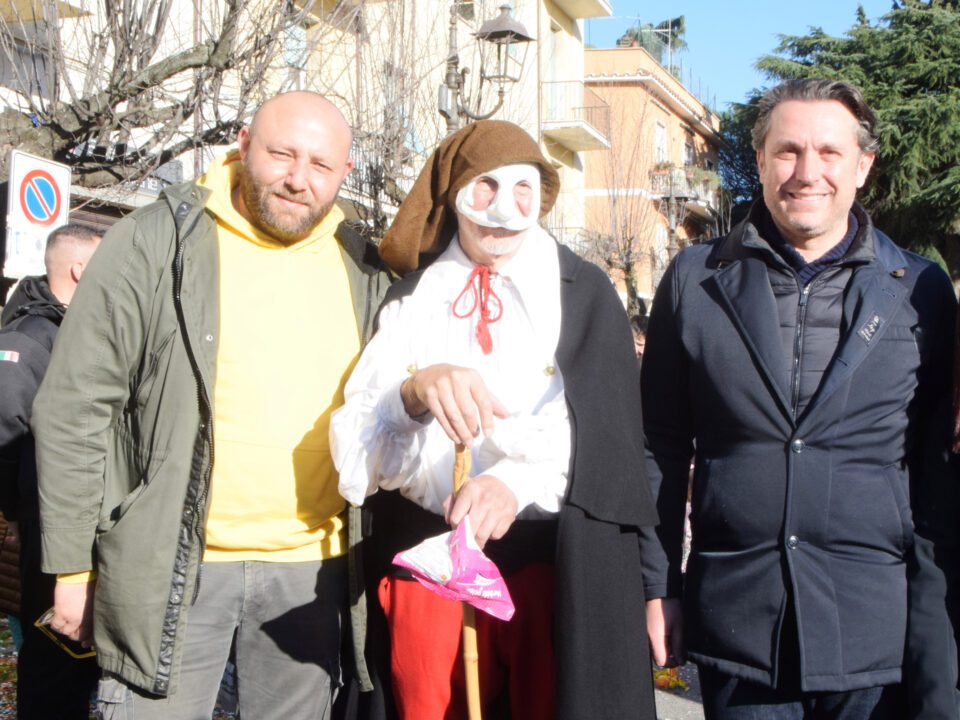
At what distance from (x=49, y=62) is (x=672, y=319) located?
601 centimetres

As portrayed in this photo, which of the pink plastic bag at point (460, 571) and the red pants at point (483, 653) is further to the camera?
the red pants at point (483, 653)

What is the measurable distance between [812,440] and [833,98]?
0.87 meters

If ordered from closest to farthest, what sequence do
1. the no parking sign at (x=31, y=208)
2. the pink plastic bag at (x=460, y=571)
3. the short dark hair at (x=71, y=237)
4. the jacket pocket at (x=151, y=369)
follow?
the pink plastic bag at (x=460, y=571) → the jacket pocket at (x=151, y=369) → the short dark hair at (x=71, y=237) → the no parking sign at (x=31, y=208)

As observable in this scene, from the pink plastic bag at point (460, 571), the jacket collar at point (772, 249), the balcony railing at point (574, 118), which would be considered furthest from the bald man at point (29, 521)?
the balcony railing at point (574, 118)

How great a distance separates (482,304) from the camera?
276 cm

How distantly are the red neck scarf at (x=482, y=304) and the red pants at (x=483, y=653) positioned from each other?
23.2 inches

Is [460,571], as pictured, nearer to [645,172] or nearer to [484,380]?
[484,380]

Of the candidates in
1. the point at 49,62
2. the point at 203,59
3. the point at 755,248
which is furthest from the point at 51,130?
the point at 755,248

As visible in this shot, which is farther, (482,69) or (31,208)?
(482,69)

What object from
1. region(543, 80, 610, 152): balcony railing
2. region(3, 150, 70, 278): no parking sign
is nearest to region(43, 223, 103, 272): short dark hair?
region(3, 150, 70, 278): no parking sign

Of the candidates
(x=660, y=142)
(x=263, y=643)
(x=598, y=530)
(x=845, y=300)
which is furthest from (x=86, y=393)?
(x=660, y=142)

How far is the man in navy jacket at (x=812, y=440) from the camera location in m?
2.54

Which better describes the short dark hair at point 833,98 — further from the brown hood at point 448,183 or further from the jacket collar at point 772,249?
the brown hood at point 448,183

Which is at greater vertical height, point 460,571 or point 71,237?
point 71,237
